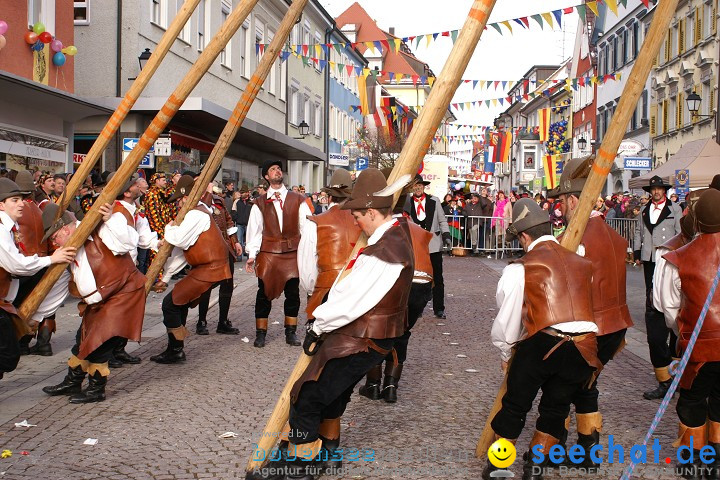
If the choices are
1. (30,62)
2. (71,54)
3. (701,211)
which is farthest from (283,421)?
(71,54)

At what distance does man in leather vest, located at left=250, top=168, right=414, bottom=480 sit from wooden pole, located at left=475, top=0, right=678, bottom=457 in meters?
0.94

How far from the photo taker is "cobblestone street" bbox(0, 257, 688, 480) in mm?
5250

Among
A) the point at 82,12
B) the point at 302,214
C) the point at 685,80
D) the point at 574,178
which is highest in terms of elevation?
the point at 685,80

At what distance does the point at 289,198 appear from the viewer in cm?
989

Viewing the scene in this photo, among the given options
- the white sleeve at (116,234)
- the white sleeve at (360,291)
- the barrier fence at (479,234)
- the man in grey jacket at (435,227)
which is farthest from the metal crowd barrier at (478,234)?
the white sleeve at (360,291)

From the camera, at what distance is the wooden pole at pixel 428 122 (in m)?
4.86

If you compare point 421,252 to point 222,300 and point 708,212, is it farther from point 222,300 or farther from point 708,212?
point 222,300

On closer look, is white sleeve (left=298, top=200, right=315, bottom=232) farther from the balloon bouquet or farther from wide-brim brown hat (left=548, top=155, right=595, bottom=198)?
the balloon bouquet

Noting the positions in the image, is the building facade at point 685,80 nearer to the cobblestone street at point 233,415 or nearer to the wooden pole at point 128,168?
the cobblestone street at point 233,415

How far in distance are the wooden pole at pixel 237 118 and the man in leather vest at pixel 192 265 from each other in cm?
15

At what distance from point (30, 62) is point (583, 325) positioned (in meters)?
14.3

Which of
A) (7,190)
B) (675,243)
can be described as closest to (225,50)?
(7,190)

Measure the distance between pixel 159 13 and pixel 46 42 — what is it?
23.0ft

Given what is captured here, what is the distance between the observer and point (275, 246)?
991 cm
